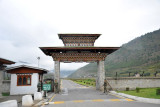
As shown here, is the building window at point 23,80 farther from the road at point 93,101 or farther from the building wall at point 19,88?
the road at point 93,101

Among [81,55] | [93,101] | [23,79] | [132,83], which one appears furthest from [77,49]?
[132,83]

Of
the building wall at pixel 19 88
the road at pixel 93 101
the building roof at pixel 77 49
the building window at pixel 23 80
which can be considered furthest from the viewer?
the building roof at pixel 77 49

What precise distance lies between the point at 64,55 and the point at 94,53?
177 inches

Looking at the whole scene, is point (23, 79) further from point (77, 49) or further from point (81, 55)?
point (81, 55)

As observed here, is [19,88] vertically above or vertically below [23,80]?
below

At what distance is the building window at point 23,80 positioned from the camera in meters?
20.3

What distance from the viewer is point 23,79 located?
20.5m

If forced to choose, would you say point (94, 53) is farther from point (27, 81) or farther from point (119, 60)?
point (119, 60)

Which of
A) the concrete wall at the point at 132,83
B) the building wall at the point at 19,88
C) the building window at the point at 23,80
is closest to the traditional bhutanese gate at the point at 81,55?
the concrete wall at the point at 132,83

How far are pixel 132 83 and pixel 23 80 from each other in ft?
53.6

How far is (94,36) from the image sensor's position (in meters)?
25.6

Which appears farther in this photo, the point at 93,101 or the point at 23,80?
the point at 23,80

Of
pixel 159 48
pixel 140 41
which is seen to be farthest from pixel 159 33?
pixel 159 48

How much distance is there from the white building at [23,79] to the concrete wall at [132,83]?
36.0ft
